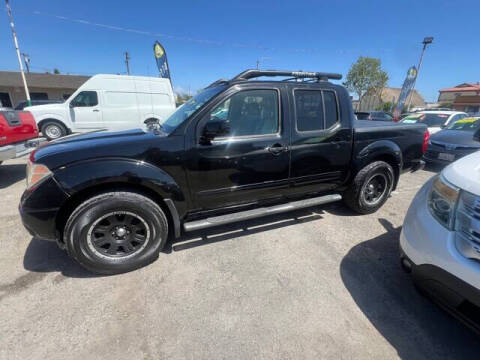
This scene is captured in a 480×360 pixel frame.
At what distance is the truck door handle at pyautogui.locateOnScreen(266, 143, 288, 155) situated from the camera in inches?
102

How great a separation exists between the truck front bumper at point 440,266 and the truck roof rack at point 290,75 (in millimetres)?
1964

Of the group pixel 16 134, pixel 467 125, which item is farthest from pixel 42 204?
pixel 467 125

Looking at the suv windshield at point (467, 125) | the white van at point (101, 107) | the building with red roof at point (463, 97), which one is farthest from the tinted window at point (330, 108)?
the building with red roof at point (463, 97)

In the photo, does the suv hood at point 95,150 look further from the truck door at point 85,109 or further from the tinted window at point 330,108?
the truck door at point 85,109

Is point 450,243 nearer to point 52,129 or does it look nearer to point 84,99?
point 84,99

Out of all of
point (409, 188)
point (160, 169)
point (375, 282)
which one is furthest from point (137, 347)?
point (409, 188)

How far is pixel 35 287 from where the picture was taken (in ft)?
6.97

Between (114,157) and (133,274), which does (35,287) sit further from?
(114,157)

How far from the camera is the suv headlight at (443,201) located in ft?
5.20

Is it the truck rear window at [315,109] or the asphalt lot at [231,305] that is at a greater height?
the truck rear window at [315,109]

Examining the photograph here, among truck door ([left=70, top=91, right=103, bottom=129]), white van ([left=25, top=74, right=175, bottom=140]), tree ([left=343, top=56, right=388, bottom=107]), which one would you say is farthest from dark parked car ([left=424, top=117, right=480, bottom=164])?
tree ([left=343, top=56, right=388, bottom=107])

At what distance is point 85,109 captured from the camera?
28.7ft

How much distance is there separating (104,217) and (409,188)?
18.8 feet

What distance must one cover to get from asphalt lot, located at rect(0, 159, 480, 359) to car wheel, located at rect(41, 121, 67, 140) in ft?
24.7
